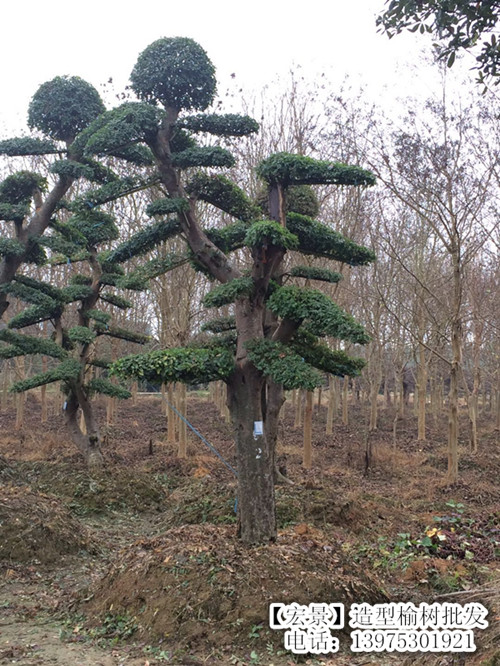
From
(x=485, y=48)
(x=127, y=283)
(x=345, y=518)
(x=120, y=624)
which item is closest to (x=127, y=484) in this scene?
(x=345, y=518)

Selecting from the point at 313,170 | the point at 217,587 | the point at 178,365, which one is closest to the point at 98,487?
the point at 178,365

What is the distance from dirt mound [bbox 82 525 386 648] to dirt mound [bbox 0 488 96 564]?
5.90 feet

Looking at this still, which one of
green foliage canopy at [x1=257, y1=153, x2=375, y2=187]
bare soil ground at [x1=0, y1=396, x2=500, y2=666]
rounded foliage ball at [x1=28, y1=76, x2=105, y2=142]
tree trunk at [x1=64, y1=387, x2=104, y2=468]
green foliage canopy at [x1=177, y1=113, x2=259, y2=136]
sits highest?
rounded foliage ball at [x1=28, y1=76, x2=105, y2=142]

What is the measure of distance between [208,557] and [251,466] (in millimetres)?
1082

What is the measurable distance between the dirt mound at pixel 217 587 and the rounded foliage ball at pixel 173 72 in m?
5.47

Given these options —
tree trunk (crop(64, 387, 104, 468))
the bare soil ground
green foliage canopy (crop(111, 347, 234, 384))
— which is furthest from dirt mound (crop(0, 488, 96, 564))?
tree trunk (crop(64, 387, 104, 468))

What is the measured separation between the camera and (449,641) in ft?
11.9

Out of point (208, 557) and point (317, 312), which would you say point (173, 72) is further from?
point (208, 557)

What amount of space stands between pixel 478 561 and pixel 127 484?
267 inches

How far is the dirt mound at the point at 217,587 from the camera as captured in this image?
5000mm

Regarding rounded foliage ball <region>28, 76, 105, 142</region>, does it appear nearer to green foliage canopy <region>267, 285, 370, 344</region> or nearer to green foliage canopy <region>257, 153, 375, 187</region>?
green foliage canopy <region>257, 153, 375, 187</region>

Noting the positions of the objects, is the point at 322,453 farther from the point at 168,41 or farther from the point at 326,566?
the point at 168,41

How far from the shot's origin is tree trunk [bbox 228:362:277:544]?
6.33 m

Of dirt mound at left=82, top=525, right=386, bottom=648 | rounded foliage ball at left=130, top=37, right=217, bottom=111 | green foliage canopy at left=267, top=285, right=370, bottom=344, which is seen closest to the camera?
dirt mound at left=82, top=525, right=386, bottom=648
